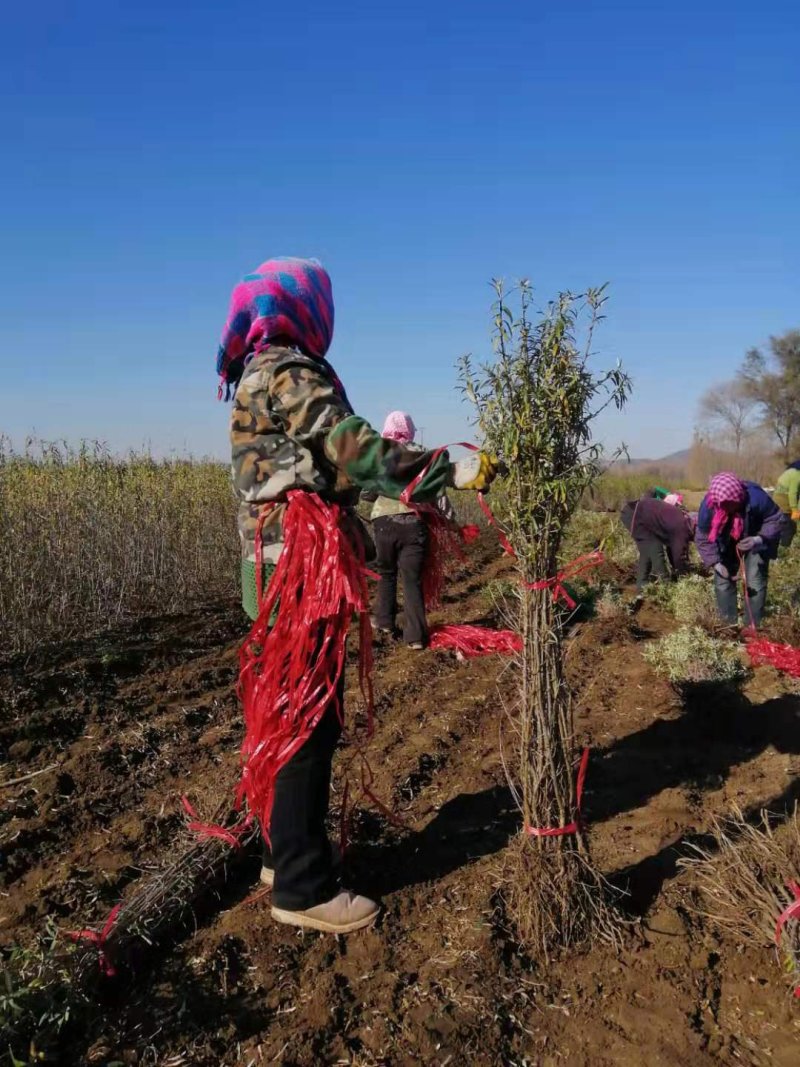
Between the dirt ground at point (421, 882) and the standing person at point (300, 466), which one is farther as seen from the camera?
the standing person at point (300, 466)

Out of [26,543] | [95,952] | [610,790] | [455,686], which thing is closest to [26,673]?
[26,543]

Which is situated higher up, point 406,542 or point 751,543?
point 406,542

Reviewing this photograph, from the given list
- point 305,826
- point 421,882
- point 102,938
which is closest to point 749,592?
point 421,882

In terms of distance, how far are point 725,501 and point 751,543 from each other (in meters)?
0.41

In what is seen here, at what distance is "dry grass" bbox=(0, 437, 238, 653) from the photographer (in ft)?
20.8

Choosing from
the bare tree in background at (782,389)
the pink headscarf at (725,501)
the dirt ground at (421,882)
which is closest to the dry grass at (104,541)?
the dirt ground at (421,882)

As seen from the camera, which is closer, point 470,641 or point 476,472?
point 476,472

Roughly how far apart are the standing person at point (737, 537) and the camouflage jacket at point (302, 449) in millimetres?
4552

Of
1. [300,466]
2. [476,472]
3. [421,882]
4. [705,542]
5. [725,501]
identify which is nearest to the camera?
[476,472]

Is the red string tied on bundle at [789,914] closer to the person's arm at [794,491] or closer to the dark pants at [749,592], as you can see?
the dark pants at [749,592]

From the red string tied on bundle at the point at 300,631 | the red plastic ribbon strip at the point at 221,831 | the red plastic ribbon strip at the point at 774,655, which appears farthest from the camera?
the red plastic ribbon strip at the point at 774,655

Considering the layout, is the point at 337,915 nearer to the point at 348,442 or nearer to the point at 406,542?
the point at 348,442

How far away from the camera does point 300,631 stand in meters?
2.29

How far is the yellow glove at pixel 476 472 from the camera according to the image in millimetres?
2105
